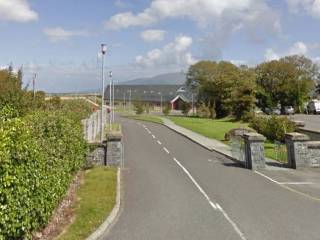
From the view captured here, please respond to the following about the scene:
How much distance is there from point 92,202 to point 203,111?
69.0 m

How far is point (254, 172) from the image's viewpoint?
1898cm

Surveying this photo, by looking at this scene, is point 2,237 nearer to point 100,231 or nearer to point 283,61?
point 100,231

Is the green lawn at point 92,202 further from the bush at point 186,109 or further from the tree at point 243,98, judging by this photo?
the bush at point 186,109

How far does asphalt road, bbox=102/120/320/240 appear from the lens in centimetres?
968

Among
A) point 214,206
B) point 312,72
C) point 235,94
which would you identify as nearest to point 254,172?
point 214,206

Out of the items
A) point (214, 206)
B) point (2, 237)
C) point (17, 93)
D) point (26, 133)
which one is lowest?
point (214, 206)

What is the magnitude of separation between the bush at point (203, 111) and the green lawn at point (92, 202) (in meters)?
62.2

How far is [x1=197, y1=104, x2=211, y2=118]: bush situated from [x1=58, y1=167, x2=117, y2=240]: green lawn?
204ft

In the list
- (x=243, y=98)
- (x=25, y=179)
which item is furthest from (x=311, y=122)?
(x=25, y=179)

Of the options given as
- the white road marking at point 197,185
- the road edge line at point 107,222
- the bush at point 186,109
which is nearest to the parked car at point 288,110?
the bush at point 186,109

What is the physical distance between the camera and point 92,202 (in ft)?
39.1

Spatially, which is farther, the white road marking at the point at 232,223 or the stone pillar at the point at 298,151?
the stone pillar at the point at 298,151

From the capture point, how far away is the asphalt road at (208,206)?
9.68 m

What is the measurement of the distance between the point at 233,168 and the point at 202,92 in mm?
66177
